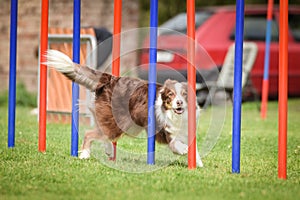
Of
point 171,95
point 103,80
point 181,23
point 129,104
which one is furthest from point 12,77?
point 181,23

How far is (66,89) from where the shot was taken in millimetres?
8594

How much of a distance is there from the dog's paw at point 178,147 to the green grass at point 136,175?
12 cm

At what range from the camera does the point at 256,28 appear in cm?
1268

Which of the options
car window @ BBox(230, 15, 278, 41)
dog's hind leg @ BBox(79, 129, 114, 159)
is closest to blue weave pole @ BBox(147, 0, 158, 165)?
dog's hind leg @ BBox(79, 129, 114, 159)

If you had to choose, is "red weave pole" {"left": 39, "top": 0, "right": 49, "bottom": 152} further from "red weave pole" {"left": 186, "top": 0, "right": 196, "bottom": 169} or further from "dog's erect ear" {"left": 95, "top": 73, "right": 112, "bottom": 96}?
"red weave pole" {"left": 186, "top": 0, "right": 196, "bottom": 169}

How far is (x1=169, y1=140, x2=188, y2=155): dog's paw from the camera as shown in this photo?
17.4 ft

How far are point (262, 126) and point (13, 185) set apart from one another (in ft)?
17.1

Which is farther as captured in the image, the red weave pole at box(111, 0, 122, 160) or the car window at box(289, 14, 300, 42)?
the car window at box(289, 14, 300, 42)

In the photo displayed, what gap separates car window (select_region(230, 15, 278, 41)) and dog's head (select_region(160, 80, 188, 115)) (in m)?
7.49

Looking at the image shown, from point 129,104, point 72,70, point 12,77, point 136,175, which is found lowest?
point 136,175

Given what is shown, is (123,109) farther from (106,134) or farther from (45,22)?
(45,22)

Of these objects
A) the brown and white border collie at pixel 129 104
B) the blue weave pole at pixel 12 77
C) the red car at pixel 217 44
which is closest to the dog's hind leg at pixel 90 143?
the brown and white border collie at pixel 129 104

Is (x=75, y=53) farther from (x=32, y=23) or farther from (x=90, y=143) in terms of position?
(x=32, y=23)

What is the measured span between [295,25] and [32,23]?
17.6 ft
